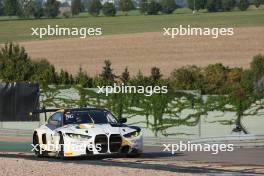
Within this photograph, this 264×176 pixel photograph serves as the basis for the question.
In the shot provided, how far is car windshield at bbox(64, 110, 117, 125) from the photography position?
828 inches

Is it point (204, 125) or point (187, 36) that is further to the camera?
point (187, 36)

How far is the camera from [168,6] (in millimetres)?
76000

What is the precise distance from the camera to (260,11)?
75625mm

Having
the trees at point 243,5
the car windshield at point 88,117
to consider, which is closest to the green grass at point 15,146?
the car windshield at point 88,117

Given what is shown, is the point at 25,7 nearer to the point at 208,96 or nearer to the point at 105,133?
the point at 208,96

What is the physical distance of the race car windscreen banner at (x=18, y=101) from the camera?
32.9 metres

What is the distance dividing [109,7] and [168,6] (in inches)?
196

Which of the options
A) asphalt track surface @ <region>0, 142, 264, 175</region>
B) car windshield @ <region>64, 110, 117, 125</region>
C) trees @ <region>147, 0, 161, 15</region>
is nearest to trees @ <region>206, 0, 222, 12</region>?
trees @ <region>147, 0, 161, 15</region>

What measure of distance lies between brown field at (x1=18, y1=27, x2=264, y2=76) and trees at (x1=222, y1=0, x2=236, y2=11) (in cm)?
1156

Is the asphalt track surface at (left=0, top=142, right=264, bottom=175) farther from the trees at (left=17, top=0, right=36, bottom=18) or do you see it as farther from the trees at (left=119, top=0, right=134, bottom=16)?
the trees at (left=119, top=0, right=134, bottom=16)

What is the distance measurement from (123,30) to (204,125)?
35.7m

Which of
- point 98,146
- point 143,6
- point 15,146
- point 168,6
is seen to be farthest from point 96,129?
point 168,6

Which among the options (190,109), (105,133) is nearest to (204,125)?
(190,109)

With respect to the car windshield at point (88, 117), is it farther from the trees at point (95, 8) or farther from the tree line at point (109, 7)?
the trees at point (95, 8)
